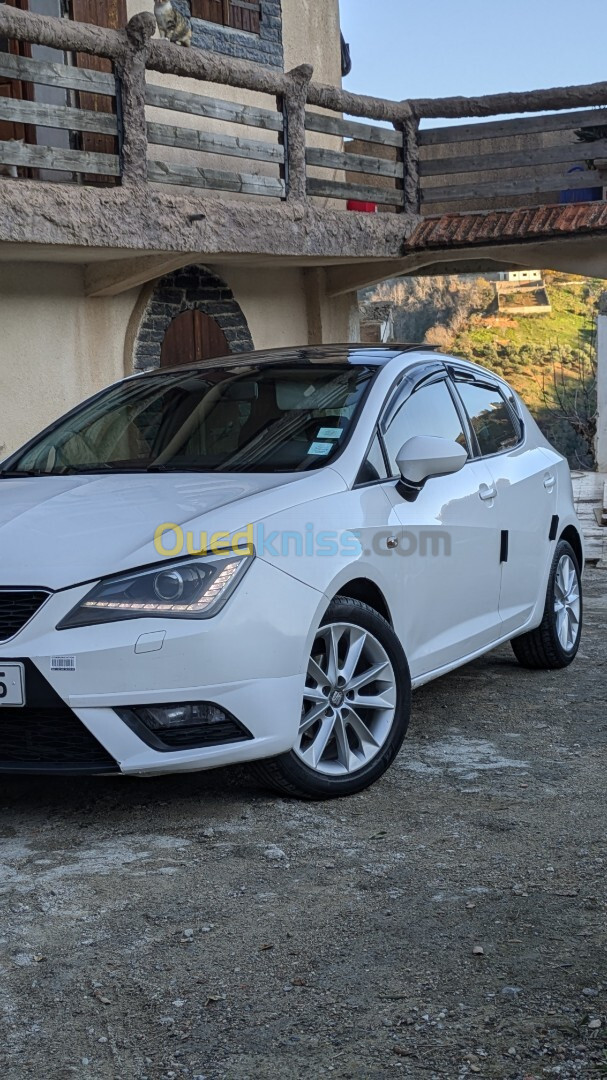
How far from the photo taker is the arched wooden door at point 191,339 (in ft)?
40.9

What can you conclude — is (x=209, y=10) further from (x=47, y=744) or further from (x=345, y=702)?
(x=47, y=744)

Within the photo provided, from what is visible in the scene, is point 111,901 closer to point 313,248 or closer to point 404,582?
point 404,582

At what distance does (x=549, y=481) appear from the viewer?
21.3ft

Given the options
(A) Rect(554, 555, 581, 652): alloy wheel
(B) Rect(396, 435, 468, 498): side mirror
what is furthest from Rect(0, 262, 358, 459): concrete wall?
(B) Rect(396, 435, 468, 498): side mirror

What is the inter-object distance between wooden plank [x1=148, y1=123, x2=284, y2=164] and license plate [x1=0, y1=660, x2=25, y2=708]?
754cm

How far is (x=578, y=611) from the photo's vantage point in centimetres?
691

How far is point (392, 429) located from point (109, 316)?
7080mm

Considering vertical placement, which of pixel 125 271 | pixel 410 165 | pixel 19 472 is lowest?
pixel 19 472

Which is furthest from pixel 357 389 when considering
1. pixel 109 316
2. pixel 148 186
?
pixel 109 316

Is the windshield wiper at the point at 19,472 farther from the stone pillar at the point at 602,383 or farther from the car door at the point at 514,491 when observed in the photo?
the stone pillar at the point at 602,383

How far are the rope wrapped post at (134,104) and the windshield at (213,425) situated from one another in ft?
16.2

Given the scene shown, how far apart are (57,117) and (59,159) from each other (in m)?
0.35

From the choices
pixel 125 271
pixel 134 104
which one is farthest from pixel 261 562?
pixel 125 271

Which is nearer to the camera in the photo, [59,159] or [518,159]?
[59,159]
